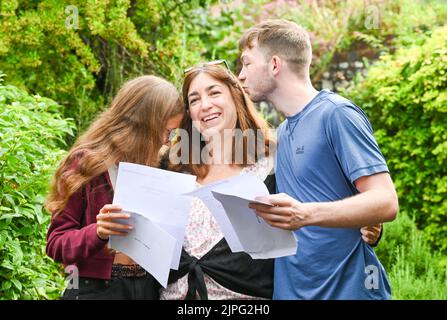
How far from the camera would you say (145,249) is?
8.59 ft

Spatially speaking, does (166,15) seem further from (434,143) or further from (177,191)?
(177,191)

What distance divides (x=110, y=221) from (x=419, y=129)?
4.44 m

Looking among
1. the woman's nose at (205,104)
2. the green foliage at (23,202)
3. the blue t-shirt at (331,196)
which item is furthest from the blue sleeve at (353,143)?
the green foliage at (23,202)

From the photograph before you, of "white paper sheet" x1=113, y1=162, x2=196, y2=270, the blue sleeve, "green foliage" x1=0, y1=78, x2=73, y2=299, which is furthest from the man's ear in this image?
"green foliage" x1=0, y1=78, x2=73, y2=299

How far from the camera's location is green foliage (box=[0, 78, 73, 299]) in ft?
11.5

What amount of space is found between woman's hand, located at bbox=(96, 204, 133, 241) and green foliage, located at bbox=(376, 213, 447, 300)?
3216mm

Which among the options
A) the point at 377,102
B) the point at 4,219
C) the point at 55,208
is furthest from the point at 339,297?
the point at 377,102

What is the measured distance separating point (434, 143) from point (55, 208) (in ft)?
14.4

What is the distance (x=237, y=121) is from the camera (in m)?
3.32

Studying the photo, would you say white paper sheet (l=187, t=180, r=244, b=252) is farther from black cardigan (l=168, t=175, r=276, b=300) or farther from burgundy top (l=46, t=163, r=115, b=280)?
burgundy top (l=46, t=163, r=115, b=280)

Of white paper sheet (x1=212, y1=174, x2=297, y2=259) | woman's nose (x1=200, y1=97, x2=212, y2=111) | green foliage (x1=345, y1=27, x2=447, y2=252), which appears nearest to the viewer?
white paper sheet (x1=212, y1=174, x2=297, y2=259)

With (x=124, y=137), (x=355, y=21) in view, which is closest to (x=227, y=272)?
(x=124, y=137)

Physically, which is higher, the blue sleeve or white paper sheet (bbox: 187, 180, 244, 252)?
the blue sleeve

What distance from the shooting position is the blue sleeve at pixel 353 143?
2564 millimetres
